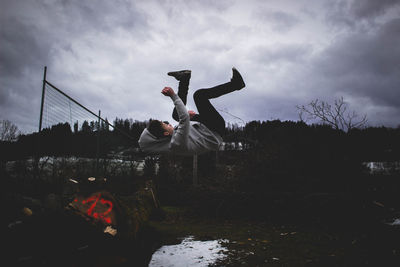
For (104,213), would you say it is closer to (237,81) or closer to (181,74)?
(181,74)

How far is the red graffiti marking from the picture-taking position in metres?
2.72

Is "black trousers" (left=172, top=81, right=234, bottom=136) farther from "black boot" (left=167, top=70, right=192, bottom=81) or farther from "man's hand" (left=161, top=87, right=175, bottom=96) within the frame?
"man's hand" (left=161, top=87, right=175, bottom=96)

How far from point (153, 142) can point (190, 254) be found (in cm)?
169

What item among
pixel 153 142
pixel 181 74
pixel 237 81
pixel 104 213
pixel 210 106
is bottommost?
pixel 104 213

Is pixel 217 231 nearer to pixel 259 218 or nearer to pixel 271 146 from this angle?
pixel 259 218

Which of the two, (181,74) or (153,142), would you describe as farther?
(153,142)

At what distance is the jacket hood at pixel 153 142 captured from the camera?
11.2ft

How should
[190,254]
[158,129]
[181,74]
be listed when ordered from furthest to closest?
[190,254] < [158,129] < [181,74]

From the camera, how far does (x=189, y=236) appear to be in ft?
15.5

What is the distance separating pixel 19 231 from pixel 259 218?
17.5 ft

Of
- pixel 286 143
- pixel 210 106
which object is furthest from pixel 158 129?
pixel 286 143

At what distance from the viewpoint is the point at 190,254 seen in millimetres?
3588

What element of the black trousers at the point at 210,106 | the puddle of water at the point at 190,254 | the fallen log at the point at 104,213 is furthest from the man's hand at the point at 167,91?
the puddle of water at the point at 190,254

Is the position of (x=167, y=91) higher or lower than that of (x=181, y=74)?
lower
